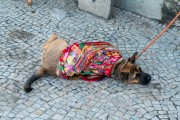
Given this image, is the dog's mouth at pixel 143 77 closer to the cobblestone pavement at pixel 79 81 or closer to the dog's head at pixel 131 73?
the dog's head at pixel 131 73

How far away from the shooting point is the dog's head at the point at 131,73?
6.88 meters

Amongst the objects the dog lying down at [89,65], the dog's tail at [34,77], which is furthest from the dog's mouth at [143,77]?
the dog's tail at [34,77]

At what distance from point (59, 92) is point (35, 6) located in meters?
3.69

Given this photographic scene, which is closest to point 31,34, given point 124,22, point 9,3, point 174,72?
point 9,3

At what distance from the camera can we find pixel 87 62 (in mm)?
6969

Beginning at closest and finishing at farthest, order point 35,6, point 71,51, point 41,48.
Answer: point 71,51 < point 41,48 < point 35,6

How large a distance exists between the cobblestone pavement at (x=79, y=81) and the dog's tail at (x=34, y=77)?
97 mm

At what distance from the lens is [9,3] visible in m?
9.86

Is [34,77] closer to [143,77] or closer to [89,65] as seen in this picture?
[89,65]

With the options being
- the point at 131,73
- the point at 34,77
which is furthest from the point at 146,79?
the point at 34,77

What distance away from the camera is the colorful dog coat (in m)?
6.97

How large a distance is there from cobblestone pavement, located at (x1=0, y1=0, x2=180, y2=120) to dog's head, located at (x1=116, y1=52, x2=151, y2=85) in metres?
0.15

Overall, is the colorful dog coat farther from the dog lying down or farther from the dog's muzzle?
the dog's muzzle

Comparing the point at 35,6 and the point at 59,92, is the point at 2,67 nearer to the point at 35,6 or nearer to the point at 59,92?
the point at 59,92
